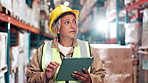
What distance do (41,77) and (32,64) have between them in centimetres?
22

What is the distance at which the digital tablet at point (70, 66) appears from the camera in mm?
1889

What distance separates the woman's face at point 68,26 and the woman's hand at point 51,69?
456 millimetres

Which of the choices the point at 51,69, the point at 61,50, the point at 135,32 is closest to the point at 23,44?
the point at 135,32

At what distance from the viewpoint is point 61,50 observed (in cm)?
226

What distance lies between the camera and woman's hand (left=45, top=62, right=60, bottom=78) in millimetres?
1931

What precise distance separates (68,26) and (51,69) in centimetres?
56

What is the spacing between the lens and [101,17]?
916 cm

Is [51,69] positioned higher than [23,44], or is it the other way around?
[23,44]

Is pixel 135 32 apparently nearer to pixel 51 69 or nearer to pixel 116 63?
pixel 116 63

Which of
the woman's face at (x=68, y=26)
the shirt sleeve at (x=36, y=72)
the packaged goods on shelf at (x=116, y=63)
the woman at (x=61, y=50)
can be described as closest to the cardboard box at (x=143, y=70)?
the packaged goods on shelf at (x=116, y=63)

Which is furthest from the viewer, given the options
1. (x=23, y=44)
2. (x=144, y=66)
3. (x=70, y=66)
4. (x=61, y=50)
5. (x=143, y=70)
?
(x=23, y=44)

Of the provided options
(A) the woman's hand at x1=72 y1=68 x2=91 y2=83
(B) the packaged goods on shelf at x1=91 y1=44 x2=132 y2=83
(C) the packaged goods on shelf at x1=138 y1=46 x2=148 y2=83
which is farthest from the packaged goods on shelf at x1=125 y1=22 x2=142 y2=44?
(A) the woman's hand at x1=72 y1=68 x2=91 y2=83

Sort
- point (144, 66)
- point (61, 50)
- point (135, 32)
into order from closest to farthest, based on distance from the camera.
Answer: point (61, 50) < point (144, 66) < point (135, 32)

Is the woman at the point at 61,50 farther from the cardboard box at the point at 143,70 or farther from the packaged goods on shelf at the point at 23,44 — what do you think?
the packaged goods on shelf at the point at 23,44
